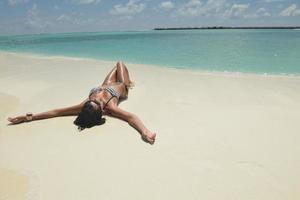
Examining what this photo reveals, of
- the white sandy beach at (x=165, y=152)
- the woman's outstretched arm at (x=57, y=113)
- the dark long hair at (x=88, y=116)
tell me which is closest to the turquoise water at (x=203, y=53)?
the white sandy beach at (x=165, y=152)

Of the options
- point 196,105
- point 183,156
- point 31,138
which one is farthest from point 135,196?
point 196,105

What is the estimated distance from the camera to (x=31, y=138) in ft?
12.3

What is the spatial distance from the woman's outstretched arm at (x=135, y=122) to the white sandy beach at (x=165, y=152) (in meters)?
0.09

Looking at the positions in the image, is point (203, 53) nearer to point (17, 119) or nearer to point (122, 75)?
point (122, 75)

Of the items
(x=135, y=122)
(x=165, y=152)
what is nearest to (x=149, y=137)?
(x=165, y=152)

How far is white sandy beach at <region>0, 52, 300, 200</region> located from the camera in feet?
8.73

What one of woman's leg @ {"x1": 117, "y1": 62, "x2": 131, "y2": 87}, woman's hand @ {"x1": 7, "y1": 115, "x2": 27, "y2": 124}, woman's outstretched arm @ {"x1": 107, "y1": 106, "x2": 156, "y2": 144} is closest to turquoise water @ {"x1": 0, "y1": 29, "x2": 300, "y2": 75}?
woman's leg @ {"x1": 117, "y1": 62, "x2": 131, "y2": 87}

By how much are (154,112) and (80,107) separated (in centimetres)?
123

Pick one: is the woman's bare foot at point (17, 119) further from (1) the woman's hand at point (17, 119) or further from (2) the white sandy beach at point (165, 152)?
(2) the white sandy beach at point (165, 152)

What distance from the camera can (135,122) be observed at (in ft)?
13.2

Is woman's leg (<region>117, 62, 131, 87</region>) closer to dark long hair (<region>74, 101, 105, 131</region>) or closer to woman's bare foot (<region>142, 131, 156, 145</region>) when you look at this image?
dark long hair (<region>74, 101, 105, 131</region>)

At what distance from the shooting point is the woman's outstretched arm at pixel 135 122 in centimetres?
363

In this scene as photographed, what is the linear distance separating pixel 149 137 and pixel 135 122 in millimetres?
491

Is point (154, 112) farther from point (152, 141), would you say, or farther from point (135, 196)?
point (135, 196)
